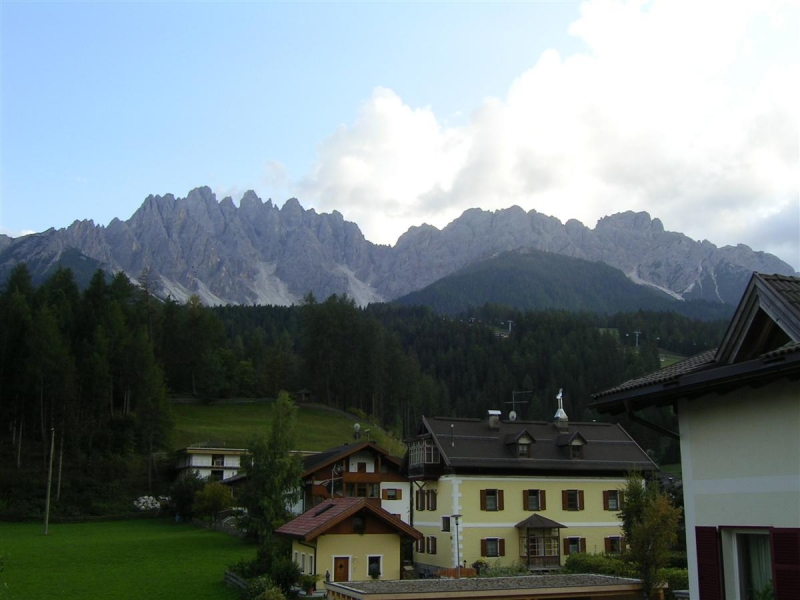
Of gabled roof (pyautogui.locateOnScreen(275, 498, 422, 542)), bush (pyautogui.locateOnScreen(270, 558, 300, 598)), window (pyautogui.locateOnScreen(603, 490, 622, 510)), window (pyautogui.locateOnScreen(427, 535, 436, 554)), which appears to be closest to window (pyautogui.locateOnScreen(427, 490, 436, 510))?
window (pyautogui.locateOnScreen(427, 535, 436, 554))

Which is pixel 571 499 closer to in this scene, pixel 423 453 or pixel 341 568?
pixel 423 453

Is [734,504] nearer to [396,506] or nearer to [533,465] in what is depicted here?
[533,465]

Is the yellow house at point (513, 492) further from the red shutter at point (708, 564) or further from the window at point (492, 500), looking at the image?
the red shutter at point (708, 564)

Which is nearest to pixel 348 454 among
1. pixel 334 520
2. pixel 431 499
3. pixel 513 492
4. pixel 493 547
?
pixel 431 499

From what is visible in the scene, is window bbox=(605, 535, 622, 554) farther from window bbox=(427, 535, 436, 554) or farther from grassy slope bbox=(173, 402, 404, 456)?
grassy slope bbox=(173, 402, 404, 456)

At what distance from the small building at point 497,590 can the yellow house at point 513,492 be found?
40.1 feet

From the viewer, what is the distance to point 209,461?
70000 mm

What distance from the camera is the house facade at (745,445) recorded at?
27.3ft

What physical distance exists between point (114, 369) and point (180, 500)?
1984 centimetres

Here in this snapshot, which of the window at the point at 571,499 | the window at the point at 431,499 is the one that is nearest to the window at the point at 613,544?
the window at the point at 571,499

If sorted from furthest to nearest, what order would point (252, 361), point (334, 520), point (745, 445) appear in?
point (252, 361) < point (334, 520) < point (745, 445)

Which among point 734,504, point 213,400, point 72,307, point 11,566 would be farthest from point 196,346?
point 734,504

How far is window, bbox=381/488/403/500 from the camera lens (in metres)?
51.8

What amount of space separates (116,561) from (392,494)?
1846 cm
